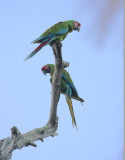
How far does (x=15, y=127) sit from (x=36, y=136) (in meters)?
0.28

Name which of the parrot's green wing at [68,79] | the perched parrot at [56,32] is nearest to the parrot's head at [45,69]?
the parrot's green wing at [68,79]

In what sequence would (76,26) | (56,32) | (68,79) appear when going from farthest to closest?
(76,26) < (68,79) < (56,32)

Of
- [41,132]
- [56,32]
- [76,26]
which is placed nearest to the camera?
[41,132]

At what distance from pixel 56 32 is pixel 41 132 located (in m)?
1.40

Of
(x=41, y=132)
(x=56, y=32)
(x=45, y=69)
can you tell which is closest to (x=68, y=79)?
(x=45, y=69)

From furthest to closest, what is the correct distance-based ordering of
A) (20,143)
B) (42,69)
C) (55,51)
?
(42,69), (55,51), (20,143)

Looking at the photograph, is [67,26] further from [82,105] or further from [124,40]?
[124,40]

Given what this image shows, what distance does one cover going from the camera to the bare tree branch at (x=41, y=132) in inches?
120

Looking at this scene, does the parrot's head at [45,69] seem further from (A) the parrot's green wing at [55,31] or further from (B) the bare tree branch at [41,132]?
(B) the bare tree branch at [41,132]

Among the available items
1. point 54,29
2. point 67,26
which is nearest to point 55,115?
point 54,29

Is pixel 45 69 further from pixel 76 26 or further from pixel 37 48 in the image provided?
pixel 37 48

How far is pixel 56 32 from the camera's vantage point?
3.94 m

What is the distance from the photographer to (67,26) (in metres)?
4.36

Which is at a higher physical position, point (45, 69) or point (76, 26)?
point (76, 26)
